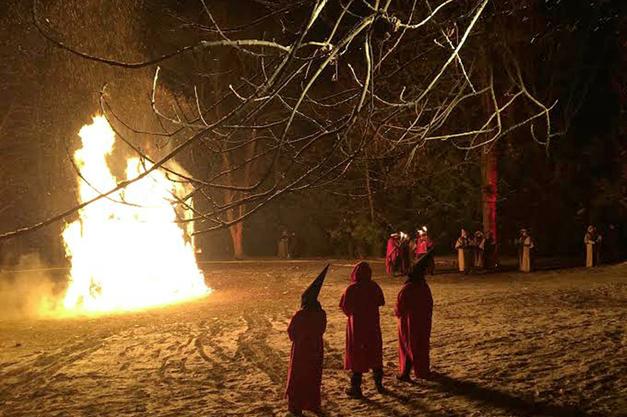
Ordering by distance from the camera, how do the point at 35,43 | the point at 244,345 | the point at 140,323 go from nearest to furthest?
1. the point at 244,345
2. the point at 140,323
3. the point at 35,43

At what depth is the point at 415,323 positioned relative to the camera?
866cm

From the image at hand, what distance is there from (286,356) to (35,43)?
67.5ft

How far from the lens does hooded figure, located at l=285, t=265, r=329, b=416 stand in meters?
7.51

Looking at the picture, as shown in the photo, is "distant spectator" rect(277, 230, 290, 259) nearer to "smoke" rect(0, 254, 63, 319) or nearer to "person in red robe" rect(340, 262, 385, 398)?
"smoke" rect(0, 254, 63, 319)

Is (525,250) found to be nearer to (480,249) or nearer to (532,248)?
(532,248)

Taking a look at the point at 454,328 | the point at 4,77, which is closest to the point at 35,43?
the point at 4,77

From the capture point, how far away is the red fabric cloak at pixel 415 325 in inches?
341

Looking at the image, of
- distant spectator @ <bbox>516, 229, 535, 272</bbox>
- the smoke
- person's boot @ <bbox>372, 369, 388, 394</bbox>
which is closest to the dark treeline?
distant spectator @ <bbox>516, 229, 535, 272</bbox>

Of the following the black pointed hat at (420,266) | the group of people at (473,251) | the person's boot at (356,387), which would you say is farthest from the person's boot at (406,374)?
the group of people at (473,251)

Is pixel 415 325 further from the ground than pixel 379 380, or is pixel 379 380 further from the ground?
pixel 415 325

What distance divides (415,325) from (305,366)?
6.18ft

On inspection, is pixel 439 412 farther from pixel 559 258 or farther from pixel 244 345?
pixel 559 258

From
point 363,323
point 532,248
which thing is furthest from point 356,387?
point 532,248

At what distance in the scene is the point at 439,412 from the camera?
7363 mm
